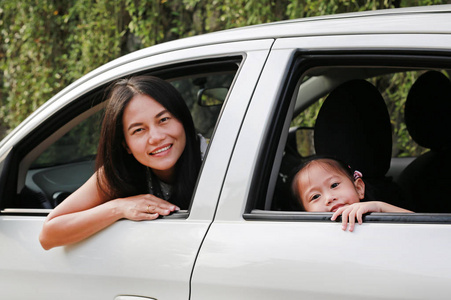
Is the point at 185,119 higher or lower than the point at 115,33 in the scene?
lower

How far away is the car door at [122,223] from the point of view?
1.78m

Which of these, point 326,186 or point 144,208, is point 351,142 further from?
point 144,208

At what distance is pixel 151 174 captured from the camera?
221cm

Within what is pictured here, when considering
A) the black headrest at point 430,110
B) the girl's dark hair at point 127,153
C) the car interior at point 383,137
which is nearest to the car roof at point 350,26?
the girl's dark hair at point 127,153

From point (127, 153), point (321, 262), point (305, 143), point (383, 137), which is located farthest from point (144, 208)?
point (305, 143)

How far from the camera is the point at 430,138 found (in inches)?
100

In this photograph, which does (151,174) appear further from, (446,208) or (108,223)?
(446,208)

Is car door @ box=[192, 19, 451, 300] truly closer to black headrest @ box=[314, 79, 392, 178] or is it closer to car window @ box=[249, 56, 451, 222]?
car window @ box=[249, 56, 451, 222]

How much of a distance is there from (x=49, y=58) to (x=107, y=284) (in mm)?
5647

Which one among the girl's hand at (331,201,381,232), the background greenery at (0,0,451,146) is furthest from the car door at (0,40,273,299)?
the background greenery at (0,0,451,146)

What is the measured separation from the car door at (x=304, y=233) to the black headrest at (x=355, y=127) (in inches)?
19.5

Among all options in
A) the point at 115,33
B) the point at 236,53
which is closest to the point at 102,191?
the point at 236,53

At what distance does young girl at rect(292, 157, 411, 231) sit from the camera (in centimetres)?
194

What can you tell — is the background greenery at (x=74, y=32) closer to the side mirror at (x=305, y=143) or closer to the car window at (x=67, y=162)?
the side mirror at (x=305, y=143)
